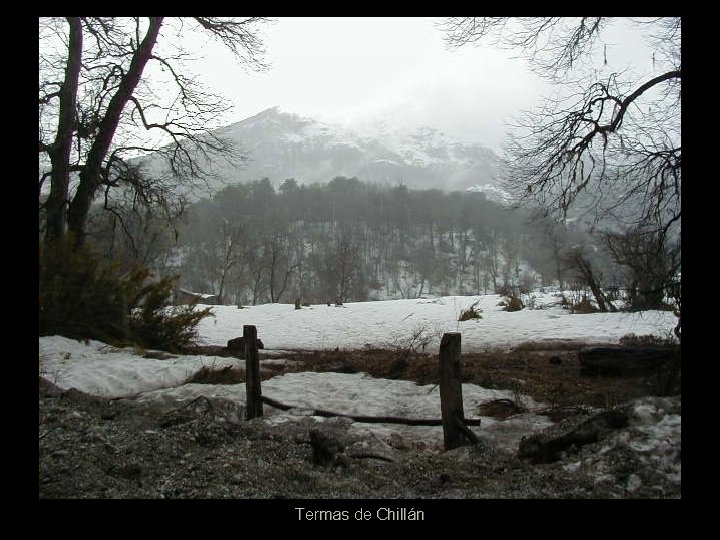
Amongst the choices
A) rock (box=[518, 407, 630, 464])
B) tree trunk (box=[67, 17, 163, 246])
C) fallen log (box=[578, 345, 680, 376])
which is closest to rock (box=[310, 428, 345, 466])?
Result: rock (box=[518, 407, 630, 464])

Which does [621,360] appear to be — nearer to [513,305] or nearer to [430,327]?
[430,327]

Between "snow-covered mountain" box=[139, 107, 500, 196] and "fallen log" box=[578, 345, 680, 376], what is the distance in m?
129

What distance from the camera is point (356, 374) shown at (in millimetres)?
7992

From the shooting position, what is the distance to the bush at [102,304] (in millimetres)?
8016

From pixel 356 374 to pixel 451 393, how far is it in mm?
4061

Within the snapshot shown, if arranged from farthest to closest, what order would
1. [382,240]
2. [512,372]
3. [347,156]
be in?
[347,156], [382,240], [512,372]

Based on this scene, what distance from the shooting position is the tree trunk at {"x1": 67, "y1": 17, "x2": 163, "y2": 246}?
939 cm

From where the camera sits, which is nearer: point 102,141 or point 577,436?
point 577,436

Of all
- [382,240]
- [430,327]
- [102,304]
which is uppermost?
[382,240]

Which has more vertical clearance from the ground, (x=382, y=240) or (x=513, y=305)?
(x=382, y=240)

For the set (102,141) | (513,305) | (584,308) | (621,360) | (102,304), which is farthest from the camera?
(513,305)

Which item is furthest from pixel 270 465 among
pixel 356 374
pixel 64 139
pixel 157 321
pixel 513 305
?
pixel 513 305
